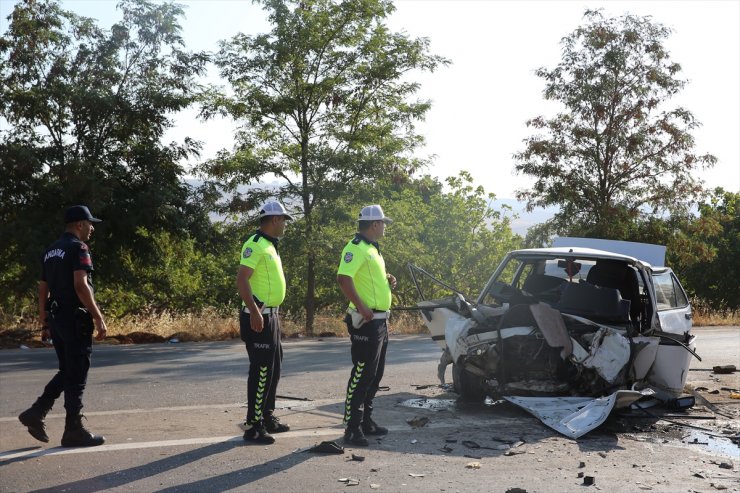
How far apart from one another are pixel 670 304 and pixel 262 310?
4672mm

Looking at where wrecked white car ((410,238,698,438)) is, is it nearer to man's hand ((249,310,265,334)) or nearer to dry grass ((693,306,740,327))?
man's hand ((249,310,265,334))

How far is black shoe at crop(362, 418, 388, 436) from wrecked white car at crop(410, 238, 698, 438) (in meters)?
1.37

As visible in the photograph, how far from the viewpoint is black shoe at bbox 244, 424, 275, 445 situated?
6410mm

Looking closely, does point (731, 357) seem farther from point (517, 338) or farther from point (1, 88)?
point (1, 88)

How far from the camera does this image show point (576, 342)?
7562 millimetres

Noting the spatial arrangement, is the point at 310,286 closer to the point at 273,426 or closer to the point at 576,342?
the point at 576,342

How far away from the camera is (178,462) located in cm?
577

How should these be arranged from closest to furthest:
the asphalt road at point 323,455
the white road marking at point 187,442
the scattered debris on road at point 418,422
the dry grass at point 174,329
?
1. the asphalt road at point 323,455
2. the white road marking at point 187,442
3. the scattered debris on road at point 418,422
4. the dry grass at point 174,329

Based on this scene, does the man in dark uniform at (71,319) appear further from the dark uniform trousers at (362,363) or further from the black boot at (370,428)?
the black boot at (370,428)

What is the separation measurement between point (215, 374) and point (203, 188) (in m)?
8.03

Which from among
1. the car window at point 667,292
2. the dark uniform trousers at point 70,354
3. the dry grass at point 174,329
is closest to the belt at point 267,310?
the dark uniform trousers at point 70,354

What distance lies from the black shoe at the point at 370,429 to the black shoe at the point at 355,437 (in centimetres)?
29

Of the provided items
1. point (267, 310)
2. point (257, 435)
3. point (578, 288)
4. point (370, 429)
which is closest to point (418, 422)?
point (370, 429)

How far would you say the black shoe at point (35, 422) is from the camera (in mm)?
6168
